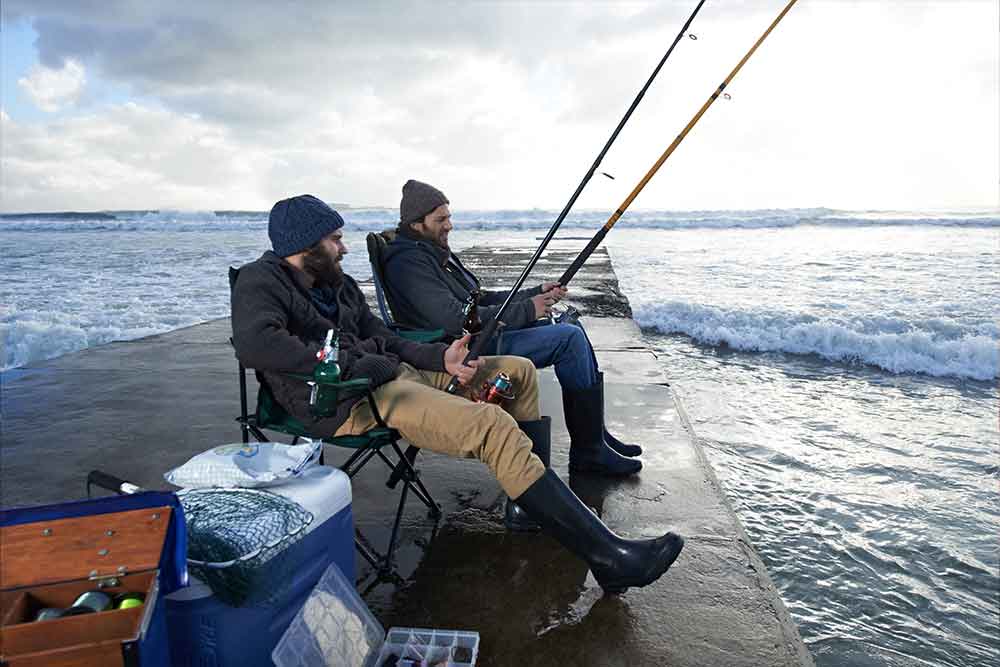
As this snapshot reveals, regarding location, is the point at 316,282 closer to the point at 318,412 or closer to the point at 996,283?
the point at 318,412

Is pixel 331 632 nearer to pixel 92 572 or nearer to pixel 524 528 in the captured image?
pixel 92 572

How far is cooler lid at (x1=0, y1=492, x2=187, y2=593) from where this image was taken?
1346 mm

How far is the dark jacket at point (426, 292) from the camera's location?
10.8 ft

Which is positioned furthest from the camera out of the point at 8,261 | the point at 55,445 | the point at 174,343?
the point at 8,261

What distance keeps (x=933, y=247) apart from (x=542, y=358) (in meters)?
22.4

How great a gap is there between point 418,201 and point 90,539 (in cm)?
233

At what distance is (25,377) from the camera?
521 cm

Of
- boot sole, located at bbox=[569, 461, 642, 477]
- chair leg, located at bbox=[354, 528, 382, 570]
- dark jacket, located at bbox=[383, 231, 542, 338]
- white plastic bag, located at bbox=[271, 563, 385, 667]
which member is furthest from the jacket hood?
white plastic bag, located at bbox=[271, 563, 385, 667]

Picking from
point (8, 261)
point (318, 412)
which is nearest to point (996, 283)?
point (318, 412)

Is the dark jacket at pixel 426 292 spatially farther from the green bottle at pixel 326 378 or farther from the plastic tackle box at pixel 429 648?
the plastic tackle box at pixel 429 648

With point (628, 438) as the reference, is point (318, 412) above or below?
above

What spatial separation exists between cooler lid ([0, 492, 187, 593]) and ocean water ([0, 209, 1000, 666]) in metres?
2.49

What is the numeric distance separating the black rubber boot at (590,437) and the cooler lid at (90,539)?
6.78ft

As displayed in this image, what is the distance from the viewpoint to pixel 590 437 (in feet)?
10.8
